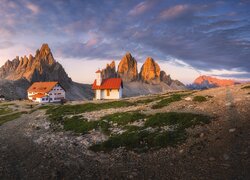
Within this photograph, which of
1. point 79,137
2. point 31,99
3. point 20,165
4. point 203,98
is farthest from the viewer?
point 31,99

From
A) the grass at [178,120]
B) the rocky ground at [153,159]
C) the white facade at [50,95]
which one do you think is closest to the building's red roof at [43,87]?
the white facade at [50,95]

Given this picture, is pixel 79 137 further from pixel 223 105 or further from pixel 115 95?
pixel 115 95

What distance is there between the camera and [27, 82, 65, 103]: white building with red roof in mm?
115562

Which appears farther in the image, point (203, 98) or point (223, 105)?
point (203, 98)

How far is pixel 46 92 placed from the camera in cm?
11600

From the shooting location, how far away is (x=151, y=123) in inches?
930

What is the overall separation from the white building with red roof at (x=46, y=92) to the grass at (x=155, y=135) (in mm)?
99488

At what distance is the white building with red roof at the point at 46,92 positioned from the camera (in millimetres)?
115562

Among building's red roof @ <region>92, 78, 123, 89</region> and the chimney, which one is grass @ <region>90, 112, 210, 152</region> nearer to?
building's red roof @ <region>92, 78, 123, 89</region>

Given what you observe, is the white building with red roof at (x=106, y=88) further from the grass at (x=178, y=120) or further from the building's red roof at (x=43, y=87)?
the grass at (x=178, y=120)

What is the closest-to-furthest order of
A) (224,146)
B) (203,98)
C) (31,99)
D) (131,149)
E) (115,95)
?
(224,146)
(131,149)
(203,98)
(115,95)
(31,99)

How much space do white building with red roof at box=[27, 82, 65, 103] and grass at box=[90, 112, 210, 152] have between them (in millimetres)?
99488

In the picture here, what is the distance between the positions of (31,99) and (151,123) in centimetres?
10898

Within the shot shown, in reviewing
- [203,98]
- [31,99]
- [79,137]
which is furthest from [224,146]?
[31,99]
